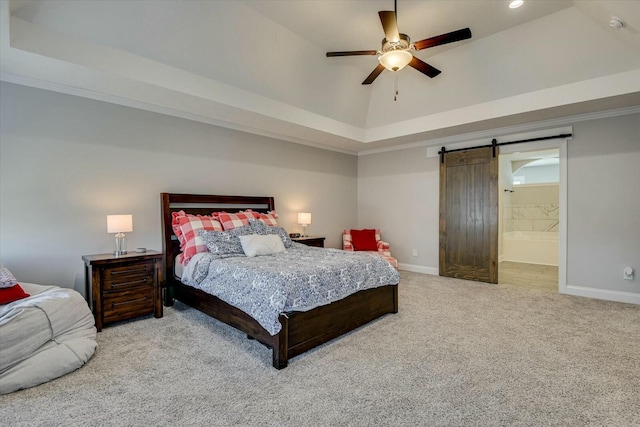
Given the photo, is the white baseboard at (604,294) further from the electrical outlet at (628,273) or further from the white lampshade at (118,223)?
the white lampshade at (118,223)

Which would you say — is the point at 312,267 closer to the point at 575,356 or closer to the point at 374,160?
the point at 575,356

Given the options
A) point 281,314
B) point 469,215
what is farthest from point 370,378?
point 469,215

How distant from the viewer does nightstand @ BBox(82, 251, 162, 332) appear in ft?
10.1

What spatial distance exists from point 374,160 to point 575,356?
4775 millimetres

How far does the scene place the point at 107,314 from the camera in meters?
3.13

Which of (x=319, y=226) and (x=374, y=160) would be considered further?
(x=374, y=160)

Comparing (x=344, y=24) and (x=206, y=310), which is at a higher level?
(x=344, y=24)

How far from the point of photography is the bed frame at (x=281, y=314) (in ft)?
8.20

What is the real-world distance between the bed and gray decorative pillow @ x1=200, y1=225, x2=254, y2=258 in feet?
4.22

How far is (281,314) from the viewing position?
2.41m

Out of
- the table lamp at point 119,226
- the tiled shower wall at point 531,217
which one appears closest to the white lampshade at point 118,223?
the table lamp at point 119,226

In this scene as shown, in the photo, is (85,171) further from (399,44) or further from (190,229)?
(399,44)

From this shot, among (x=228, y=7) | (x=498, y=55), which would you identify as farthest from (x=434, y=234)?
(x=228, y=7)

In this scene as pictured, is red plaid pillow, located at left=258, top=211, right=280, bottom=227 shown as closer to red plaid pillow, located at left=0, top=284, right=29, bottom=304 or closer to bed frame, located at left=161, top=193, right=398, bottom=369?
bed frame, located at left=161, top=193, right=398, bottom=369
